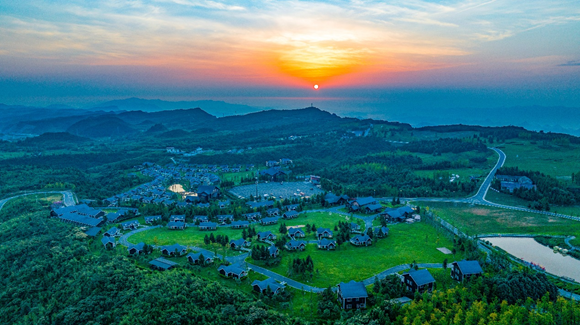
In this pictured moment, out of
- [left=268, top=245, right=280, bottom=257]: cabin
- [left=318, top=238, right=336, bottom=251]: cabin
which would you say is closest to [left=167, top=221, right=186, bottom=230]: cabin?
[left=268, top=245, right=280, bottom=257]: cabin

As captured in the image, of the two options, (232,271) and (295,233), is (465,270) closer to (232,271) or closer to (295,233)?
(295,233)

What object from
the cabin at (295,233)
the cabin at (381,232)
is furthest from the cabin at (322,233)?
the cabin at (381,232)

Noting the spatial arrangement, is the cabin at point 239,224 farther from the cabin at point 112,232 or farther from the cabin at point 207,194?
the cabin at point 207,194

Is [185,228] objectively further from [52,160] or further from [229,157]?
[52,160]

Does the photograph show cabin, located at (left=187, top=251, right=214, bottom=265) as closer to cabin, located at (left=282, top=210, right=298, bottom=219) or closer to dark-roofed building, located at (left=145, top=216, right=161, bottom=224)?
dark-roofed building, located at (left=145, top=216, right=161, bottom=224)

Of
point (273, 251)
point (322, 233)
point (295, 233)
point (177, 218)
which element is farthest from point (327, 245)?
point (177, 218)

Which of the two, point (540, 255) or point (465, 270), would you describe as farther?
point (540, 255)
